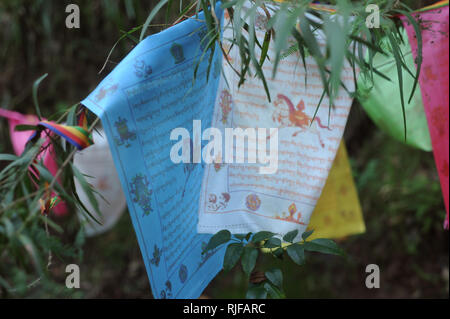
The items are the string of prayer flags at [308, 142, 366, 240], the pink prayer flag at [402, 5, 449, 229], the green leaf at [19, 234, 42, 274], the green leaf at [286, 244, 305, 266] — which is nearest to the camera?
the green leaf at [19, 234, 42, 274]

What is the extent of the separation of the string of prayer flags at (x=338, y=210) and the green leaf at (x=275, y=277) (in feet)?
1.50

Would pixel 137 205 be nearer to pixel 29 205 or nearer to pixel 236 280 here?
pixel 29 205

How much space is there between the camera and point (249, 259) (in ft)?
2.69

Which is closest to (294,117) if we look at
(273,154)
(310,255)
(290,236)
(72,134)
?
(273,154)

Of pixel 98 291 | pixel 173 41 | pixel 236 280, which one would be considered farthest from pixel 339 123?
pixel 98 291

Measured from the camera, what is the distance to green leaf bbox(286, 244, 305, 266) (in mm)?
826

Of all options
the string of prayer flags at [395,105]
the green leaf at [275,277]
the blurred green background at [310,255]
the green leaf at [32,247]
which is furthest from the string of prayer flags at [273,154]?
the blurred green background at [310,255]

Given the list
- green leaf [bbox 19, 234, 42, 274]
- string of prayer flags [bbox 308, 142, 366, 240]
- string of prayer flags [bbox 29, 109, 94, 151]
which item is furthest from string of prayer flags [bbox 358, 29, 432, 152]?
green leaf [bbox 19, 234, 42, 274]

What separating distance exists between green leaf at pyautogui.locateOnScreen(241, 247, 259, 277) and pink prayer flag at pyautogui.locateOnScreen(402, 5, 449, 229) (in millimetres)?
587

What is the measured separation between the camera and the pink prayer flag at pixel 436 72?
1.05 metres

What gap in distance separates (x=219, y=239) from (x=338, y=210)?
62 centimetres

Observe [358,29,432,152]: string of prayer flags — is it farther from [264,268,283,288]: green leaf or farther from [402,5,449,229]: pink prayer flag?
[264,268,283,288]: green leaf
